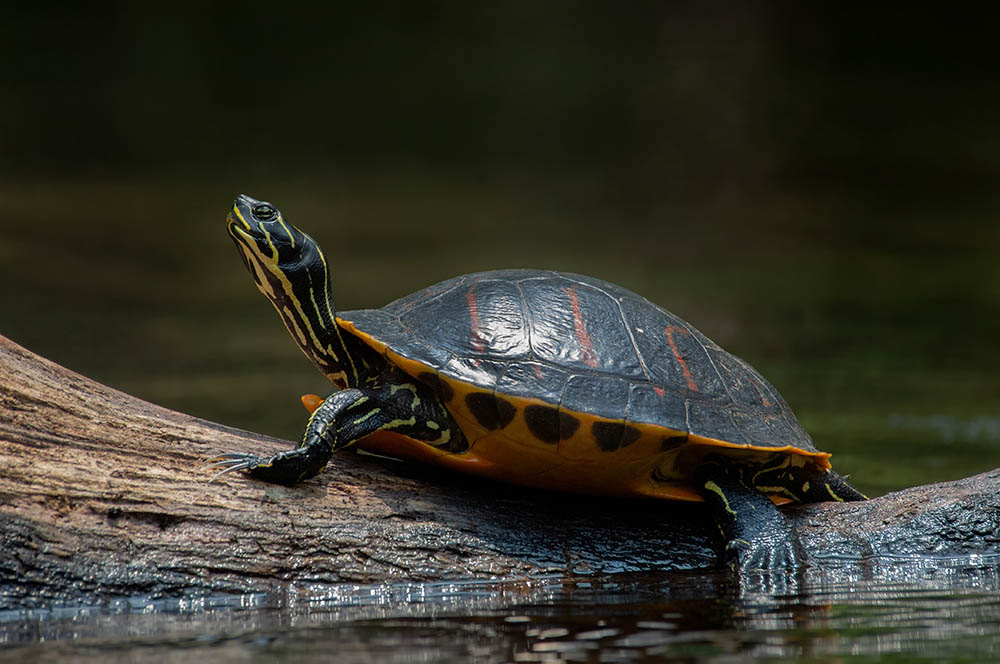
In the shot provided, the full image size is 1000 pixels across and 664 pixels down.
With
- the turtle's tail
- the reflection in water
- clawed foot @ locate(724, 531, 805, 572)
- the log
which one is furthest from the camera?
the turtle's tail

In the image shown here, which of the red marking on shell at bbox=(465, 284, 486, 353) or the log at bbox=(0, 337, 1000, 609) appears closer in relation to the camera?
the log at bbox=(0, 337, 1000, 609)

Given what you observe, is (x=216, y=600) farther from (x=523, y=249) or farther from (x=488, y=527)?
(x=523, y=249)

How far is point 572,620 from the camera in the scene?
253 centimetres

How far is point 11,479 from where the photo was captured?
8.82ft

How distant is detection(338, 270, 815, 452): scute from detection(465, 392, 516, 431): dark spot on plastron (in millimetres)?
30

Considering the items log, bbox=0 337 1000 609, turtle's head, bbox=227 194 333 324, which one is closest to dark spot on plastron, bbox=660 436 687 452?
log, bbox=0 337 1000 609

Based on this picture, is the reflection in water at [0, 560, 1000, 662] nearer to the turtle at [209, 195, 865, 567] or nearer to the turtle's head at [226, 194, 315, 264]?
the turtle at [209, 195, 865, 567]

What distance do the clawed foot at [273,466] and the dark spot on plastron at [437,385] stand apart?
1.26ft

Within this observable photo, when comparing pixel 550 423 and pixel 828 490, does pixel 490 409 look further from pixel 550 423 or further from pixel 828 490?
pixel 828 490

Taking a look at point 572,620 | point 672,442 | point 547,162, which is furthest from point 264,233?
point 547,162

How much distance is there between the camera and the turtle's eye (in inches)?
131

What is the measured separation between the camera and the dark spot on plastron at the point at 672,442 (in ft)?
9.91

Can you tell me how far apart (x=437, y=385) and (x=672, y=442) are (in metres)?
0.69

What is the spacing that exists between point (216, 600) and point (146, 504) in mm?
315
